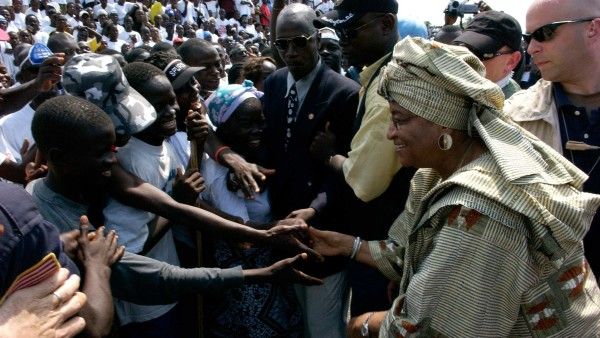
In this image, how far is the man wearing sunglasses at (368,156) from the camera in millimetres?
2457

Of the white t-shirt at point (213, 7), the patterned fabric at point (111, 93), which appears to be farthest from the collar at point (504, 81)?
the white t-shirt at point (213, 7)

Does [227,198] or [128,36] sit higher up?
[227,198]

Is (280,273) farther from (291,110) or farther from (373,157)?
(291,110)

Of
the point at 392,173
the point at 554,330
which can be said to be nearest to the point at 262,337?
the point at 392,173

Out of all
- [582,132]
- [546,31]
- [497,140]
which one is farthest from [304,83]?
[497,140]

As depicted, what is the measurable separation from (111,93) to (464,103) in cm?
153

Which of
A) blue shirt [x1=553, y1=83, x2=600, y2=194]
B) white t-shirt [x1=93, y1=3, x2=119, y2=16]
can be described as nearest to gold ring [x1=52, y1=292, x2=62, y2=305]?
blue shirt [x1=553, y1=83, x2=600, y2=194]

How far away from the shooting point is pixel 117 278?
7.20 ft

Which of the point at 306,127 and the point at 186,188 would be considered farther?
the point at 306,127

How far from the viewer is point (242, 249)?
3.02 m

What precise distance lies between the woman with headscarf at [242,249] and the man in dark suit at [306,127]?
10cm

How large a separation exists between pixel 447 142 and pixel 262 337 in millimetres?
1695

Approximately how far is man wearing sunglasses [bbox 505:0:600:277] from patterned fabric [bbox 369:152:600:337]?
2.05 ft

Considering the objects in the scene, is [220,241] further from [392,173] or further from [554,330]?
[554,330]
